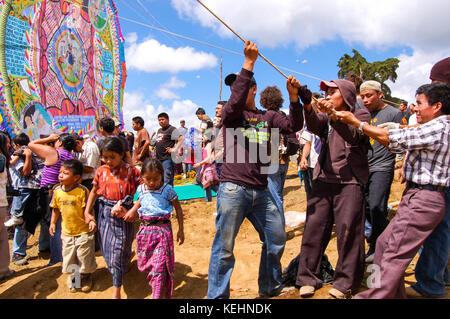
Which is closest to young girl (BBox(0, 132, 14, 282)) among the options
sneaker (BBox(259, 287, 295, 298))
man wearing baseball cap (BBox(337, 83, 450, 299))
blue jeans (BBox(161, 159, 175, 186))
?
blue jeans (BBox(161, 159, 175, 186))

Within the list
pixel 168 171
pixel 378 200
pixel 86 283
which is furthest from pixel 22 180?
pixel 378 200

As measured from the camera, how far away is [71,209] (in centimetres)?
373

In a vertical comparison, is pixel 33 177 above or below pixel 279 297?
above

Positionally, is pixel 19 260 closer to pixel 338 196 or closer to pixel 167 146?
pixel 167 146

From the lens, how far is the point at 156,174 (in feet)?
10.3

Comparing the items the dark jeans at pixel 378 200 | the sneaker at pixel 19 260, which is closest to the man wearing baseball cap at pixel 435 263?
the dark jeans at pixel 378 200

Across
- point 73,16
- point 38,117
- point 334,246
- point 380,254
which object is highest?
point 73,16

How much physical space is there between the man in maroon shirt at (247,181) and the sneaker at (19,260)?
4139 millimetres

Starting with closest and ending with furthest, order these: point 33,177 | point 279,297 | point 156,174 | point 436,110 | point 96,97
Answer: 1. point 436,110
2. point 279,297
3. point 156,174
4. point 33,177
5. point 96,97

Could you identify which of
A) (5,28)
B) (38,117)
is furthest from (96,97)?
(5,28)

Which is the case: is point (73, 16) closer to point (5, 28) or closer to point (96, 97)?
point (96, 97)

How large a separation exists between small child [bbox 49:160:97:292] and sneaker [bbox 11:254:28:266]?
1966 millimetres

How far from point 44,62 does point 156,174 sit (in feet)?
27.7

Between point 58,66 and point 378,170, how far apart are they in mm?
10458
